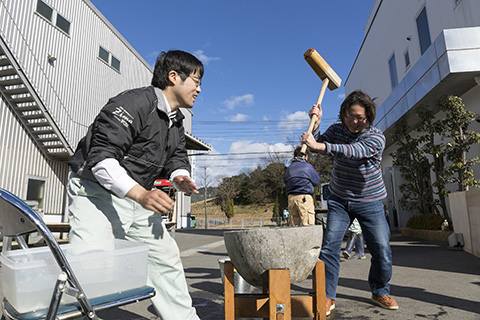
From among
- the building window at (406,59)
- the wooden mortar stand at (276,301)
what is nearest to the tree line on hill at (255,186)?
the building window at (406,59)

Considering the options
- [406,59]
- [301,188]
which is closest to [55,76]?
[301,188]

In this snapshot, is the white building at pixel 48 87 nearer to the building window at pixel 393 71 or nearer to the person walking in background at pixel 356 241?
the person walking in background at pixel 356 241

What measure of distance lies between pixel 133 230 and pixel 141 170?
40 cm

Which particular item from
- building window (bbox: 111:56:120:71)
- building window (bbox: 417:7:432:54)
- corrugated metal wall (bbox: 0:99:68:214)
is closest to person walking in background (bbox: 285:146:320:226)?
corrugated metal wall (bbox: 0:99:68:214)

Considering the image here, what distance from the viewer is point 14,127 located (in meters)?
10.4

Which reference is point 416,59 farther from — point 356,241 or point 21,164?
point 21,164

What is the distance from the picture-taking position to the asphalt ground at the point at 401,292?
2709 millimetres

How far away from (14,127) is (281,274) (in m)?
11.4

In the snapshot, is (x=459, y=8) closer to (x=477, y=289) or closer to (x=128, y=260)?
(x=477, y=289)

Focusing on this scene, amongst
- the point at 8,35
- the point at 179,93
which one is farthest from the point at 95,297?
the point at 8,35

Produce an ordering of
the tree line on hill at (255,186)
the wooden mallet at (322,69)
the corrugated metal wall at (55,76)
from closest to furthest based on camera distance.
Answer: the wooden mallet at (322,69) < the corrugated metal wall at (55,76) < the tree line on hill at (255,186)

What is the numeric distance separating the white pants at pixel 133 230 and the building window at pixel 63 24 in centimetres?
1319

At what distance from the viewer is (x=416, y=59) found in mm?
13164

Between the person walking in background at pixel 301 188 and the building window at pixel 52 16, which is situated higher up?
the building window at pixel 52 16
